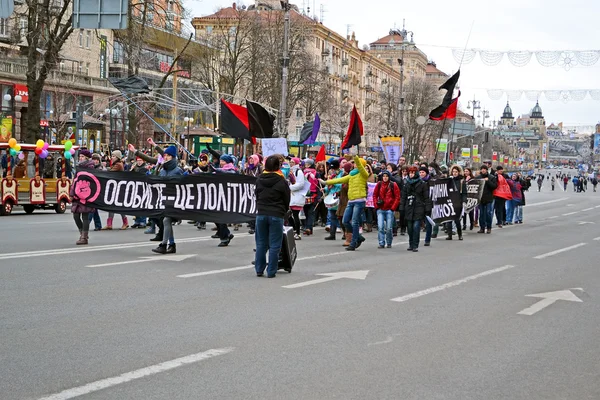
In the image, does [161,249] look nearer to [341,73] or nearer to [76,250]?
[76,250]

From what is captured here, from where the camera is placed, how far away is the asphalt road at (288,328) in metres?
6.17

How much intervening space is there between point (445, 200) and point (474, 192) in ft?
11.4

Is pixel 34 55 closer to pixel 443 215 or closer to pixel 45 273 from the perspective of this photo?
pixel 443 215

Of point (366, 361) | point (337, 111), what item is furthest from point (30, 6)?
point (337, 111)

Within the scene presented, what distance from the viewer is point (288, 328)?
8.22 metres

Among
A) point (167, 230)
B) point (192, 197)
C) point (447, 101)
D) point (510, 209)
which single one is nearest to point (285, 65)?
point (447, 101)

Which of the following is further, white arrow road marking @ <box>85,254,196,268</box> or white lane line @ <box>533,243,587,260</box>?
white lane line @ <box>533,243,587,260</box>

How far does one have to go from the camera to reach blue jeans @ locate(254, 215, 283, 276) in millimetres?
11938

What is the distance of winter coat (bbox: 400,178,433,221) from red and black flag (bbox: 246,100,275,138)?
416 cm

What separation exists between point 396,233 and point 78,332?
14.7 m

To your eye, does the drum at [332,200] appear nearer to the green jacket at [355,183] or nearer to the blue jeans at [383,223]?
the blue jeans at [383,223]

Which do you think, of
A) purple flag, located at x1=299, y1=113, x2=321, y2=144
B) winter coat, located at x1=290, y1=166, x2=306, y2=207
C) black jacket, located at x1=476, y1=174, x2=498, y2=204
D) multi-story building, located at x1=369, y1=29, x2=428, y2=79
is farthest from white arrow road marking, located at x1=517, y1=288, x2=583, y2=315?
multi-story building, located at x1=369, y1=29, x2=428, y2=79

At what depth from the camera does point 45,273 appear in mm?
11445

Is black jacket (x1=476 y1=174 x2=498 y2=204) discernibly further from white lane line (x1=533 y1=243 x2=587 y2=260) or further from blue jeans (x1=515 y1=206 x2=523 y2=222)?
blue jeans (x1=515 y1=206 x2=523 y2=222)
